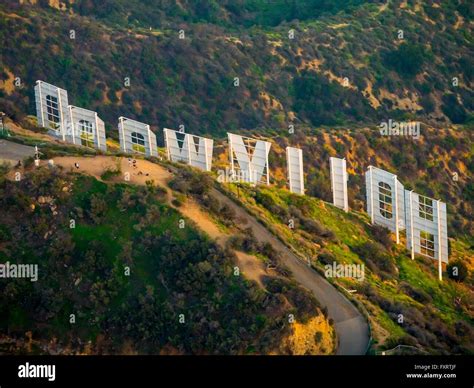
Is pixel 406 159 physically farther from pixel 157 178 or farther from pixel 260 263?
pixel 260 263

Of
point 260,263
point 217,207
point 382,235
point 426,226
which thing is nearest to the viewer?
point 260,263

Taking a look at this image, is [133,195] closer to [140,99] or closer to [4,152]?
[4,152]

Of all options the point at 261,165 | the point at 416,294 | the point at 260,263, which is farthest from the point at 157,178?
the point at 416,294

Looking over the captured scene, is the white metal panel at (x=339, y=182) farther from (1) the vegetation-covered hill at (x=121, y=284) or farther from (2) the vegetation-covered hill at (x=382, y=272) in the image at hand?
(1) the vegetation-covered hill at (x=121, y=284)

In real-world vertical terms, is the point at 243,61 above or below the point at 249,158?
above

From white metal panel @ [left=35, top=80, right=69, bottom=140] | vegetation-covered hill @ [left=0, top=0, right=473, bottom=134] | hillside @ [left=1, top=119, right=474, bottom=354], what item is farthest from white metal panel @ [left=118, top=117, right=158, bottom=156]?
vegetation-covered hill @ [left=0, top=0, right=473, bottom=134]

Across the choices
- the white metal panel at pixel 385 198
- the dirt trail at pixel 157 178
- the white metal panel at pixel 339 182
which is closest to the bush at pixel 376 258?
the white metal panel at pixel 385 198
